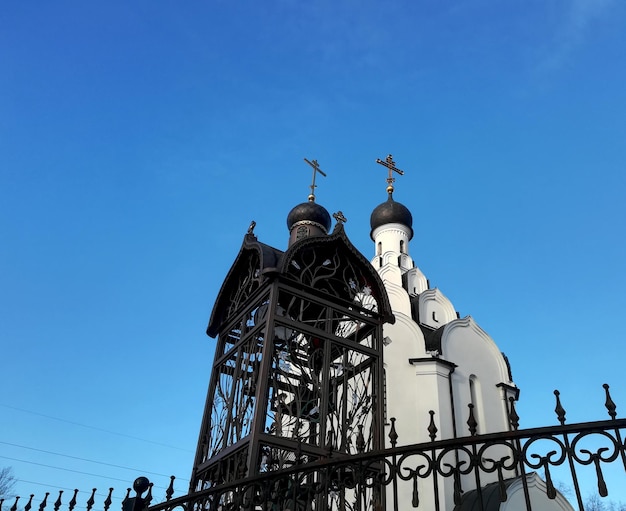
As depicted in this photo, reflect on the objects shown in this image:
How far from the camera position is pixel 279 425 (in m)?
5.95

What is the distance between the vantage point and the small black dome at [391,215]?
2141 centimetres

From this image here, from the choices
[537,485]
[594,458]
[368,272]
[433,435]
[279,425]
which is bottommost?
[594,458]

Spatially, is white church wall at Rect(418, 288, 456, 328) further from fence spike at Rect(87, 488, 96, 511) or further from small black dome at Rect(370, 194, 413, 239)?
fence spike at Rect(87, 488, 96, 511)

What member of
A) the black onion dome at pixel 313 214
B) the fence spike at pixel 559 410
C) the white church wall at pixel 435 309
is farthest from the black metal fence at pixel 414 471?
the white church wall at pixel 435 309

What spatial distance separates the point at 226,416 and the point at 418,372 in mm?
8527

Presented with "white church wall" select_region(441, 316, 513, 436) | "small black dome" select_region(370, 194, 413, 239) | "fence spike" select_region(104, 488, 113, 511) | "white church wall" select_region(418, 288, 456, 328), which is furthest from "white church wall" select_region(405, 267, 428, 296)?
"fence spike" select_region(104, 488, 113, 511)

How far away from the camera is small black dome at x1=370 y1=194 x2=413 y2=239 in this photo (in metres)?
21.4

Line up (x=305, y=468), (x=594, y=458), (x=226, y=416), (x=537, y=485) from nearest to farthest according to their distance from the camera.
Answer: (x=594, y=458)
(x=305, y=468)
(x=226, y=416)
(x=537, y=485)

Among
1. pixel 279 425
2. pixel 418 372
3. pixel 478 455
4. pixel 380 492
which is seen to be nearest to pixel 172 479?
pixel 279 425

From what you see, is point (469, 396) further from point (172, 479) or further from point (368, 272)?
point (172, 479)

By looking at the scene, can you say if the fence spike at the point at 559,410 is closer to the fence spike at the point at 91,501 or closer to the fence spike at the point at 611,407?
the fence spike at the point at 611,407

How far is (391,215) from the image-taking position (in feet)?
70.2

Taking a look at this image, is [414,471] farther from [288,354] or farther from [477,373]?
[477,373]

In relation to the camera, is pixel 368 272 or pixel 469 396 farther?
pixel 469 396
